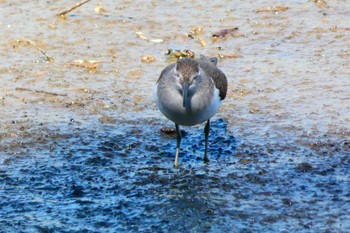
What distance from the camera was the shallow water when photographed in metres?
7.47

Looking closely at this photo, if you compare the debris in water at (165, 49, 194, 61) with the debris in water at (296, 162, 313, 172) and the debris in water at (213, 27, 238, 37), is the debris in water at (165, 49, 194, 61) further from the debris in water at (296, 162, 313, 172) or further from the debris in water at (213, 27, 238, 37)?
the debris in water at (296, 162, 313, 172)

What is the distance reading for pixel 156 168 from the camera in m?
8.67

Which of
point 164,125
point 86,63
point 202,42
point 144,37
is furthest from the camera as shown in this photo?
point 144,37

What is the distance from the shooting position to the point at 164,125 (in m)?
9.88

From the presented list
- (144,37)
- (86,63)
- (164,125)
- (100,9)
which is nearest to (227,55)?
(144,37)

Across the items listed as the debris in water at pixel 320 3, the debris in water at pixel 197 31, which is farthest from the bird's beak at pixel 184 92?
the debris in water at pixel 320 3

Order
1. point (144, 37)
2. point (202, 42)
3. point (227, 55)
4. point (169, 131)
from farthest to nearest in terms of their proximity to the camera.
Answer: point (144, 37)
point (202, 42)
point (227, 55)
point (169, 131)

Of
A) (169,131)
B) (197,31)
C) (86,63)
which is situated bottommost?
(169,131)

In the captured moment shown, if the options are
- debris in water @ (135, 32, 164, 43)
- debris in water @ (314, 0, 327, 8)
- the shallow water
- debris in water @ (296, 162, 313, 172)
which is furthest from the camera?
debris in water @ (314, 0, 327, 8)

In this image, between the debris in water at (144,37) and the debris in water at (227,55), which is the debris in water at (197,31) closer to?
the debris in water at (144,37)

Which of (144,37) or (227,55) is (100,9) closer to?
(144,37)

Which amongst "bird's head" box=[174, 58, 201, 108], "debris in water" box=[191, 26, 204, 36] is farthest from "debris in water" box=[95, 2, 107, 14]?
"bird's head" box=[174, 58, 201, 108]

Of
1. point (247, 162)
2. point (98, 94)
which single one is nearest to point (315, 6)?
point (98, 94)

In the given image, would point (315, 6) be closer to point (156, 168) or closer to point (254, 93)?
point (254, 93)
